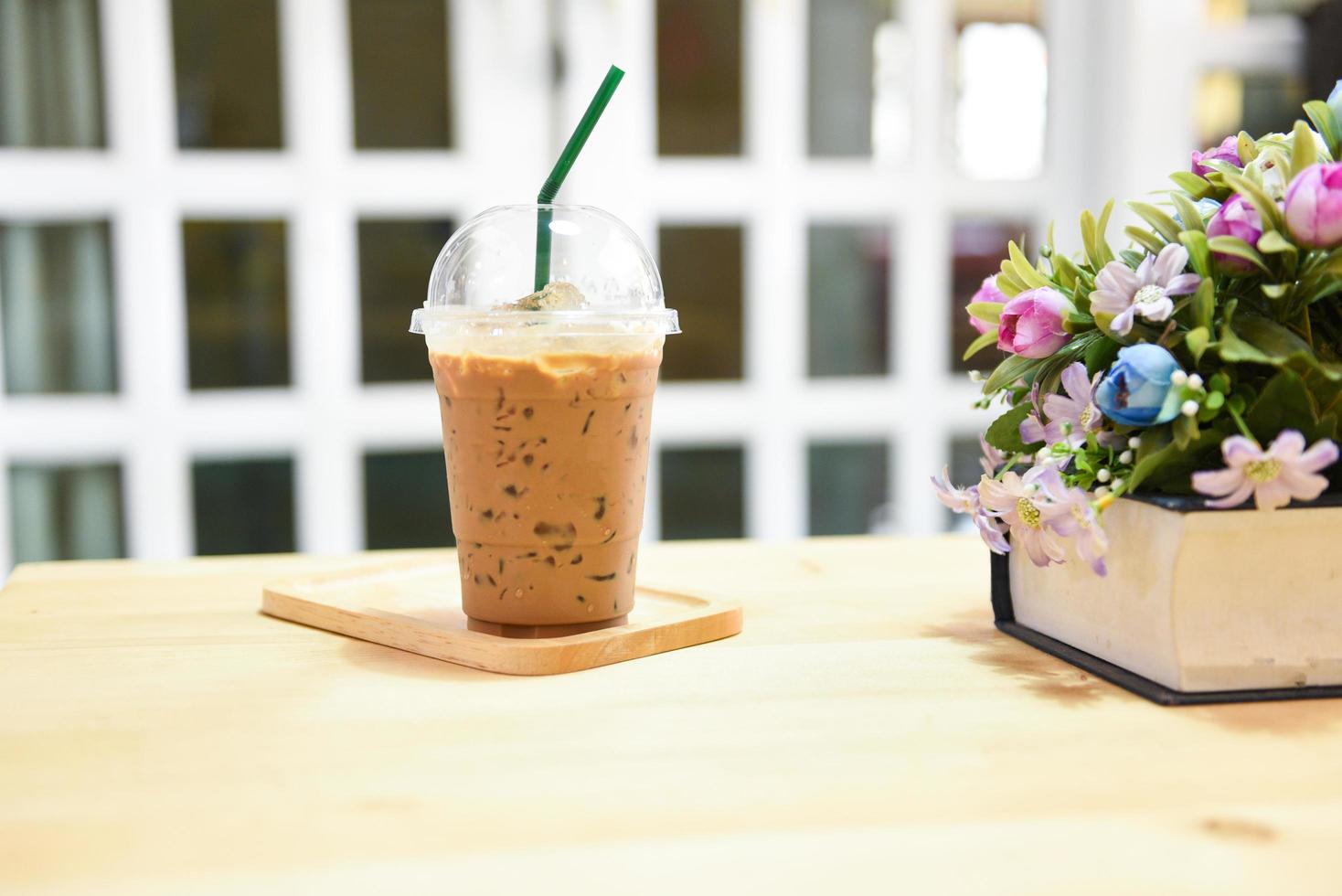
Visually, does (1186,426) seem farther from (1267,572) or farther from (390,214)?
(390,214)

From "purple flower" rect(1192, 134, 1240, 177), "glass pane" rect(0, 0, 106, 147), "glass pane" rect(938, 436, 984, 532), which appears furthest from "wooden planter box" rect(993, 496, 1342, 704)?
"glass pane" rect(0, 0, 106, 147)

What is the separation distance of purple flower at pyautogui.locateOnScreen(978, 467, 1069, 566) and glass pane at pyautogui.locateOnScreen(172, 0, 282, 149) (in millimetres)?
1861

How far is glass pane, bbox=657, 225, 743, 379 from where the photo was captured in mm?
2381

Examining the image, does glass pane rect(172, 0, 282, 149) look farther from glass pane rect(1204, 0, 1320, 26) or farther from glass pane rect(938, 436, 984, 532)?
glass pane rect(1204, 0, 1320, 26)

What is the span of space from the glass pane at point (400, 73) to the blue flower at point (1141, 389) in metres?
1.84

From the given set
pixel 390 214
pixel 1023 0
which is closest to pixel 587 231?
pixel 390 214

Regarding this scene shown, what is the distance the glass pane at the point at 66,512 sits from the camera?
2.22 metres

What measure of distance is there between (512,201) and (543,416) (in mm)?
1608

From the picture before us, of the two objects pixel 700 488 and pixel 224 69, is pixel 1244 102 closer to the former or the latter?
pixel 700 488

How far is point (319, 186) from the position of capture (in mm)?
2240

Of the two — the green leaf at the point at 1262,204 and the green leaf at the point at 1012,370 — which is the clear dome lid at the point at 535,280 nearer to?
the green leaf at the point at 1012,370

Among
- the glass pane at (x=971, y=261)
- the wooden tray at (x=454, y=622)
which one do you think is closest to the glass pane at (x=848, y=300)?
the glass pane at (x=971, y=261)

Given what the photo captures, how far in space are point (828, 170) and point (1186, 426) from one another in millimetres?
1836

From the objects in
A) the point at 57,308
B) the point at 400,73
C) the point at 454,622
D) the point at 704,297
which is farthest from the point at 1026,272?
the point at 57,308
